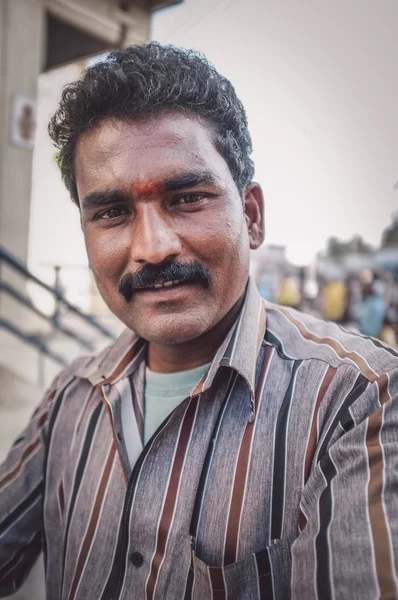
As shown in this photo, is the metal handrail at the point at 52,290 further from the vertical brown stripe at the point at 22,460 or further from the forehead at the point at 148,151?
the forehead at the point at 148,151

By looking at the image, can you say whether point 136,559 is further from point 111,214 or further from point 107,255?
point 111,214

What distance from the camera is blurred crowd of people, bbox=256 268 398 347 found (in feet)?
16.4

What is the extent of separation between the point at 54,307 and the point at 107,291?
3482mm

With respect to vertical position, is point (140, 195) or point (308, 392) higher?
point (140, 195)

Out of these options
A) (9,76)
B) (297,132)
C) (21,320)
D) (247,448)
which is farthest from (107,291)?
(21,320)

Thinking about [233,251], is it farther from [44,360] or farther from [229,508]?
[44,360]

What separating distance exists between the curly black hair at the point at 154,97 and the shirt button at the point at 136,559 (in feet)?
3.11

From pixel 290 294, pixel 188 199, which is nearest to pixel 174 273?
pixel 188 199

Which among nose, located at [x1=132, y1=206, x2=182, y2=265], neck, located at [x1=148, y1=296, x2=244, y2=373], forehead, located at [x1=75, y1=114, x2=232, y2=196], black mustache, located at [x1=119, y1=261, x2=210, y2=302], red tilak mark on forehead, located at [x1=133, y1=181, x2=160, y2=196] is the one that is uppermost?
forehead, located at [x1=75, y1=114, x2=232, y2=196]

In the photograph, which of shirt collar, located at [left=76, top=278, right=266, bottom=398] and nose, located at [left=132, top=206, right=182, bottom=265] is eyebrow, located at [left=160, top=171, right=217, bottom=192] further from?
shirt collar, located at [left=76, top=278, right=266, bottom=398]

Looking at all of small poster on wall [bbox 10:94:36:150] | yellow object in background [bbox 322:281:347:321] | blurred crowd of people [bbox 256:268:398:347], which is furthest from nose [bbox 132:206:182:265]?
yellow object in background [bbox 322:281:347:321]

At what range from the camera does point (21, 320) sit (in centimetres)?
468

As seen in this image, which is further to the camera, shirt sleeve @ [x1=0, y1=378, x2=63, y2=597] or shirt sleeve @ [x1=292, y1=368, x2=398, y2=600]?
shirt sleeve @ [x1=0, y1=378, x2=63, y2=597]

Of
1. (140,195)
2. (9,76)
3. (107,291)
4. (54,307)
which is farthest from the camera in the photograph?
(54,307)
